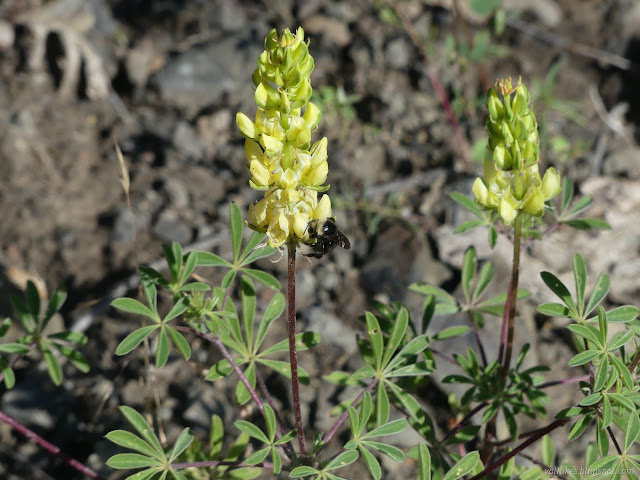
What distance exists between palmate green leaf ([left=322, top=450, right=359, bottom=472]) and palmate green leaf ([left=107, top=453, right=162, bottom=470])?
70 cm

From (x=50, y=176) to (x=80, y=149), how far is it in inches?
13.0

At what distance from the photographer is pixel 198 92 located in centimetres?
510

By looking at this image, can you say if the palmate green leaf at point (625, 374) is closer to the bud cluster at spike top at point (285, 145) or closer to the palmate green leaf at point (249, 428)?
the bud cluster at spike top at point (285, 145)

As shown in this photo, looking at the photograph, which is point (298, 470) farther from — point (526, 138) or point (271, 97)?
point (526, 138)

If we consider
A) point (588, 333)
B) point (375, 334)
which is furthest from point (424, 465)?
point (588, 333)

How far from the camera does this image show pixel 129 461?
2375 millimetres

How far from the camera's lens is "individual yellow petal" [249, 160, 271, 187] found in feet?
6.87

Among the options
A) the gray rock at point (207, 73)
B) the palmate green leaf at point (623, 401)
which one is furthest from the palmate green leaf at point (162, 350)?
the gray rock at point (207, 73)

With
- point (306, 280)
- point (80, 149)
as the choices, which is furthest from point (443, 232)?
point (80, 149)

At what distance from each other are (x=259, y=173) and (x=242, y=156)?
2.80m

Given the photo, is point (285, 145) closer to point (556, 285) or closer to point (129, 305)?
point (129, 305)

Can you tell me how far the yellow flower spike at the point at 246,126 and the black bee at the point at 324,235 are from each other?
378 millimetres

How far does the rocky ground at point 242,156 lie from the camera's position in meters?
3.66

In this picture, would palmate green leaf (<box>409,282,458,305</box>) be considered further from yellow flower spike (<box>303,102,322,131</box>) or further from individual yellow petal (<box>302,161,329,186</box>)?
yellow flower spike (<box>303,102,322,131</box>)
